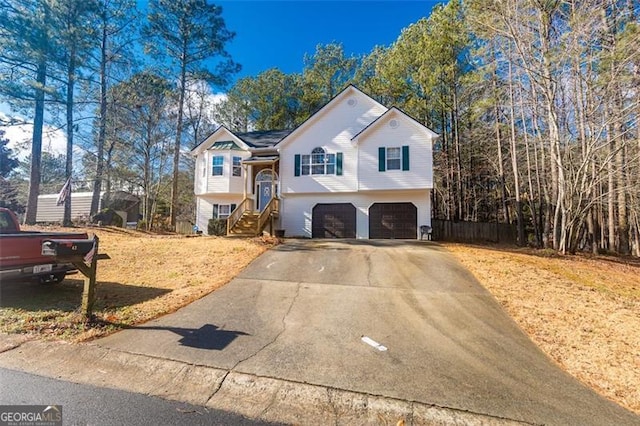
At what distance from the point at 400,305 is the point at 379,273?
242 centimetres

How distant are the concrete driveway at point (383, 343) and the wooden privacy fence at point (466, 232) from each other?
9.72m

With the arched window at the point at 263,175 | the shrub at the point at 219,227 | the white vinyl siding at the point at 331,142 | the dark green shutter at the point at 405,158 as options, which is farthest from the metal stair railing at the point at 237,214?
the dark green shutter at the point at 405,158

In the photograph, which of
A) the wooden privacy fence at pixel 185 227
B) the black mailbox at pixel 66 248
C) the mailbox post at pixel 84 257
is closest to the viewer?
the black mailbox at pixel 66 248

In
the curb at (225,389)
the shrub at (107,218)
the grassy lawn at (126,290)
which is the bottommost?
the curb at (225,389)

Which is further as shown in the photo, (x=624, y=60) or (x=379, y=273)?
(x=624, y=60)

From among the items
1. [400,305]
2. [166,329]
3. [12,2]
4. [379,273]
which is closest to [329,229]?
[379,273]

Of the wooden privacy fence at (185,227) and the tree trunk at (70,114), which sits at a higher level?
the tree trunk at (70,114)

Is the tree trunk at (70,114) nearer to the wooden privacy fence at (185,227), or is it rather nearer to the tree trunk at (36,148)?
the tree trunk at (36,148)

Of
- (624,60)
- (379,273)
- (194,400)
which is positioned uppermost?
(624,60)

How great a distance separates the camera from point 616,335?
4.99 meters

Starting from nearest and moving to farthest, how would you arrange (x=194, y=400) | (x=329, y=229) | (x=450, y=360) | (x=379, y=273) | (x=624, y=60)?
(x=194, y=400), (x=450, y=360), (x=379, y=273), (x=624, y=60), (x=329, y=229)

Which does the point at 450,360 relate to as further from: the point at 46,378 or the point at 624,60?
the point at 624,60

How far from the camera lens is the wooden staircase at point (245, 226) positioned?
51.6 ft

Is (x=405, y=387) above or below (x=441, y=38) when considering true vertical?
below
